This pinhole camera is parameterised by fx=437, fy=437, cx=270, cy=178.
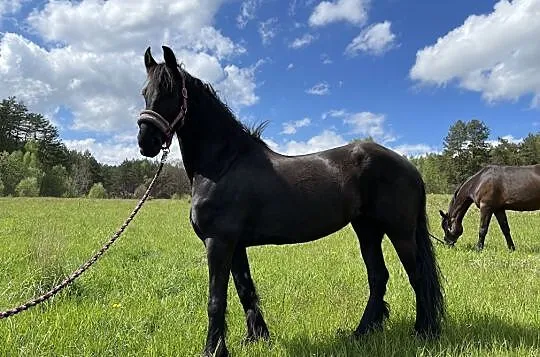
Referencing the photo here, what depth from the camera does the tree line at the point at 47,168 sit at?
58.4 meters

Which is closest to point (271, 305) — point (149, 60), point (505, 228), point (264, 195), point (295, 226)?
point (295, 226)

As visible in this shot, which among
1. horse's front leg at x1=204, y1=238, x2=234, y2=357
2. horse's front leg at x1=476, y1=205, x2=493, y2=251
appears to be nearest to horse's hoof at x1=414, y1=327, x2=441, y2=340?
horse's front leg at x1=204, y1=238, x2=234, y2=357

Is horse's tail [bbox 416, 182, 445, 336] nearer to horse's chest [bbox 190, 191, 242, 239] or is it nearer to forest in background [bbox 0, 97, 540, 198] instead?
horse's chest [bbox 190, 191, 242, 239]

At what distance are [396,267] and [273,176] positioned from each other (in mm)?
4672

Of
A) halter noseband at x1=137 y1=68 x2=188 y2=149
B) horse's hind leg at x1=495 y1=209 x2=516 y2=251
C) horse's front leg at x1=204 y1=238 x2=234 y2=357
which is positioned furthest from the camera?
horse's hind leg at x1=495 y1=209 x2=516 y2=251

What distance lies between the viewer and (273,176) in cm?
379

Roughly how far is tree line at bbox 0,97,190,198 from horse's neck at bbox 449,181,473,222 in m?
43.2

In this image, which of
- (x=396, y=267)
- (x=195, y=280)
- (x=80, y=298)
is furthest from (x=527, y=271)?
(x=80, y=298)

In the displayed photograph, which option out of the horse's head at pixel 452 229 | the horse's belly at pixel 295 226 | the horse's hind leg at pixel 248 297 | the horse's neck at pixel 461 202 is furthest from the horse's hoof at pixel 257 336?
the horse's neck at pixel 461 202

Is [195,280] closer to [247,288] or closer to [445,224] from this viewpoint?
[247,288]

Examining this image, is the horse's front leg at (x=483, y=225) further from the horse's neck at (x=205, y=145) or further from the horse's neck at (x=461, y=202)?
the horse's neck at (x=205, y=145)

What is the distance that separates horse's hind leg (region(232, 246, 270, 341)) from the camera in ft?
13.4

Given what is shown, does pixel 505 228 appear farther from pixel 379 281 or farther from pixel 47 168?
pixel 47 168

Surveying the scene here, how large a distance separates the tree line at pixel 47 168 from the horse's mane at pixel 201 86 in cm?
4892
